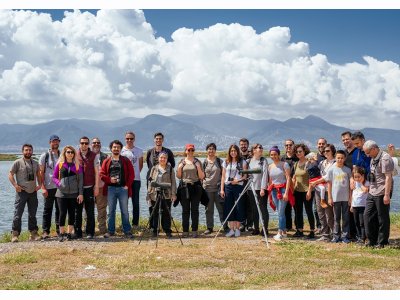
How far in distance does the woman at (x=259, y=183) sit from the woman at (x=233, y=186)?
34 cm

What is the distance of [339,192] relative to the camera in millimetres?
12211

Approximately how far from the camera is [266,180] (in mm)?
13305

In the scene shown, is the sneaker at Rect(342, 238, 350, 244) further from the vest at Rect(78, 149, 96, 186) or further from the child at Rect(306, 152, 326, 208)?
the vest at Rect(78, 149, 96, 186)

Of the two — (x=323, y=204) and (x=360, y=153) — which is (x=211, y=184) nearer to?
(x=323, y=204)

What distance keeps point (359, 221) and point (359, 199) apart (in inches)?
25.6

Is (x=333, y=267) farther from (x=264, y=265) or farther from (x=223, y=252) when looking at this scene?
(x=223, y=252)

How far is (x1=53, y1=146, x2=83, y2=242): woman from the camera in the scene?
507 inches

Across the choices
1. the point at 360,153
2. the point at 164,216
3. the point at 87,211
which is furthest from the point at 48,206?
the point at 360,153

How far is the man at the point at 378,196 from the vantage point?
428 inches

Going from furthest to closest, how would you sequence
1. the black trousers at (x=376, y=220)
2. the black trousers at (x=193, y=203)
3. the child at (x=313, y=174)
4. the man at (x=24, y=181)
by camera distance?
the black trousers at (x=193, y=203) < the man at (x=24, y=181) < the child at (x=313, y=174) < the black trousers at (x=376, y=220)

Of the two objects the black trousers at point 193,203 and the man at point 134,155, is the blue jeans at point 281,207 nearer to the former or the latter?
the black trousers at point 193,203

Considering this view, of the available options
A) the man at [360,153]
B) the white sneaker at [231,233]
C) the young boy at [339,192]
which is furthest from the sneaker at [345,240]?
the white sneaker at [231,233]

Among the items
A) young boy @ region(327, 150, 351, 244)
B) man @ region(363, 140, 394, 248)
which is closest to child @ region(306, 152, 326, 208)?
young boy @ region(327, 150, 351, 244)

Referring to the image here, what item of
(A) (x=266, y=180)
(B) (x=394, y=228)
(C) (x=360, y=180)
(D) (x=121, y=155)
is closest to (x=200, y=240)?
(A) (x=266, y=180)
